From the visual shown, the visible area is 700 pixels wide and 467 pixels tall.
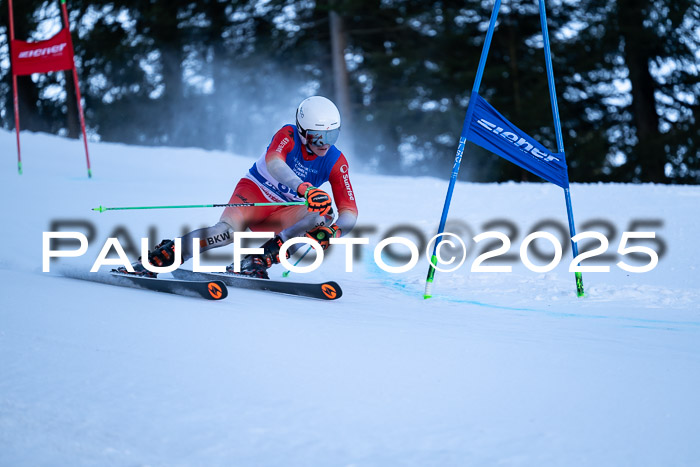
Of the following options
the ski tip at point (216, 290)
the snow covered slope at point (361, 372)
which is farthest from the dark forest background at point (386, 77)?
the ski tip at point (216, 290)

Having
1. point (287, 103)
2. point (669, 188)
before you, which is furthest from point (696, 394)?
point (287, 103)

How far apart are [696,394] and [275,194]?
3.18 meters

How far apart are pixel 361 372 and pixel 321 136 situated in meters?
2.33

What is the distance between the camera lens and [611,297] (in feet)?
15.2

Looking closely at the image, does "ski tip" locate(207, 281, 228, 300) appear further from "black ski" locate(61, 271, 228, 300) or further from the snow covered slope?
the snow covered slope

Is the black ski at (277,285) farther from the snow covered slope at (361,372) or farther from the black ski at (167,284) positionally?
the black ski at (167,284)

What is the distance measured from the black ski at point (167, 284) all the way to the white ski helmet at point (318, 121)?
122 cm

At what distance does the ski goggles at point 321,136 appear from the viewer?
459cm

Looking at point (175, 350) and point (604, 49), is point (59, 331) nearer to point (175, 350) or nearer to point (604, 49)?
point (175, 350)

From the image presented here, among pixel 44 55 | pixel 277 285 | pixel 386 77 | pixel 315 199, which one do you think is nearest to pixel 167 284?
pixel 277 285

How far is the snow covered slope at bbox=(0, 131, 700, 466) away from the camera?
78.2 inches

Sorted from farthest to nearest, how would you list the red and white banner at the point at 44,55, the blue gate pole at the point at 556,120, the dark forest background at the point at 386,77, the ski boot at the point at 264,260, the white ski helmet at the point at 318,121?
the dark forest background at the point at 386,77 < the red and white banner at the point at 44,55 < the ski boot at the point at 264,260 < the white ski helmet at the point at 318,121 < the blue gate pole at the point at 556,120

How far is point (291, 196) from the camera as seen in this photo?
16.1 ft

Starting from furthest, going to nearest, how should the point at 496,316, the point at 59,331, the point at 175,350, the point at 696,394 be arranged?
the point at 496,316, the point at 59,331, the point at 175,350, the point at 696,394
